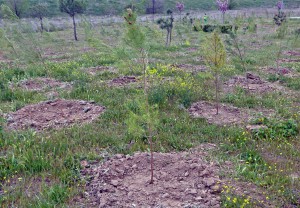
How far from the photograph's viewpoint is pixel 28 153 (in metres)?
4.86

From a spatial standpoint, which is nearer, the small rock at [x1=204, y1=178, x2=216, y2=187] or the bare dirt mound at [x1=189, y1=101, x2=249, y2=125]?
the small rock at [x1=204, y1=178, x2=216, y2=187]

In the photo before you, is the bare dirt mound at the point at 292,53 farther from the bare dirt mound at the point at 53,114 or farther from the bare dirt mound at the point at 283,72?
the bare dirt mound at the point at 53,114

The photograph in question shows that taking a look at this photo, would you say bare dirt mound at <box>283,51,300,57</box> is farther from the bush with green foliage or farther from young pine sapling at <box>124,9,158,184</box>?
young pine sapling at <box>124,9,158,184</box>

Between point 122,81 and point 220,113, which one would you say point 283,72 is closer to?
point 220,113

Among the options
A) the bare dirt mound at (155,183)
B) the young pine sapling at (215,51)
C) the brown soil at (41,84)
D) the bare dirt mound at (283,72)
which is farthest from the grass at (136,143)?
the young pine sapling at (215,51)

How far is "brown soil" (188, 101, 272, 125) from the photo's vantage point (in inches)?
246

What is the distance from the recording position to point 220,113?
6.65 meters

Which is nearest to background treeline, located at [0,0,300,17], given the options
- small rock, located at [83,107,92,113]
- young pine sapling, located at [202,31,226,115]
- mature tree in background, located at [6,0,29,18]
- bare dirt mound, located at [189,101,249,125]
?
mature tree in background, located at [6,0,29,18]

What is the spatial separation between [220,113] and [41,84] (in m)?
4.57

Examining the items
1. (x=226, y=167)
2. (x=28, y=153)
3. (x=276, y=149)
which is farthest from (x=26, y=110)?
(x=276, y=149)

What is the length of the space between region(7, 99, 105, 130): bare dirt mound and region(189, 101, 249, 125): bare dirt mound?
1.85 metres

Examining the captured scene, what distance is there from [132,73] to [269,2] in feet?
136

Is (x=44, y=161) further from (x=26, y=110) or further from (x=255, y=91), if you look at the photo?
(x=255, y=91)

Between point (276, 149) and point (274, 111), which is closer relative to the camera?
point (276, 149)
